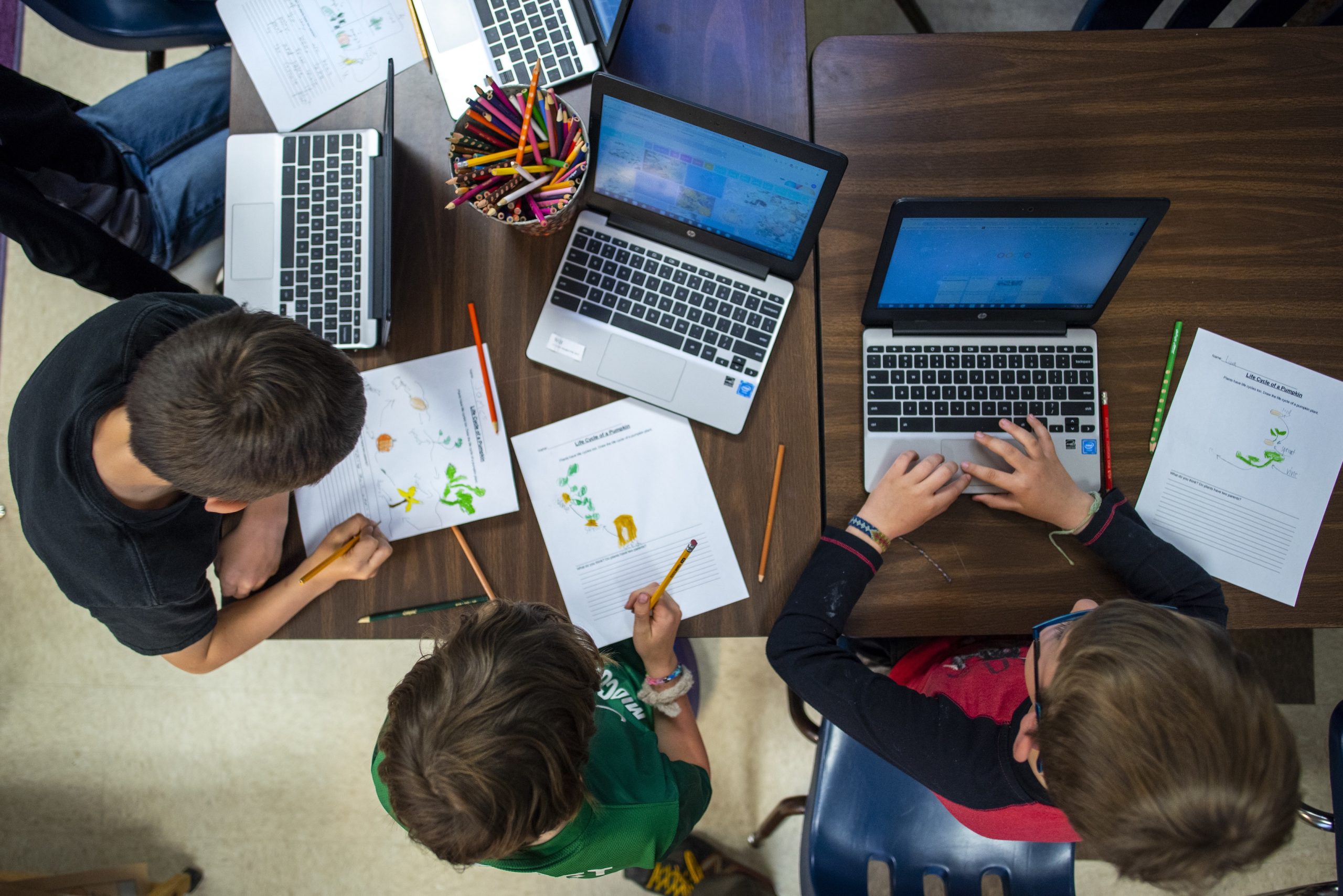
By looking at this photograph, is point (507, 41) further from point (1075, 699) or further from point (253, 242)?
point (1075, 699)

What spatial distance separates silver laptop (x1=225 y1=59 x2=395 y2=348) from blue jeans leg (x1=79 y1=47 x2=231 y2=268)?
32 centimetres

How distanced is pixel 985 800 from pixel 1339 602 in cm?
58

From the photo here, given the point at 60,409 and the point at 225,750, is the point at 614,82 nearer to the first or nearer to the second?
the point at 60,409

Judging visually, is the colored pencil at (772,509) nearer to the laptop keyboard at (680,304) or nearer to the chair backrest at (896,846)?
the laptop keyboard at (680,304)

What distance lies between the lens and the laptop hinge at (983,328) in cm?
110

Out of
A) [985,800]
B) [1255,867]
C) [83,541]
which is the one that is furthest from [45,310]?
[1255,867]

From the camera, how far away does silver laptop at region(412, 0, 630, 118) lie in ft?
3.78

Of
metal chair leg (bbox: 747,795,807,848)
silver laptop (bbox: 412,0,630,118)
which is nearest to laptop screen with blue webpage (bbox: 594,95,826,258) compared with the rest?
silver laptop (bbox: 412,0,630,118)

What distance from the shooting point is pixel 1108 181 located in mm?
1167

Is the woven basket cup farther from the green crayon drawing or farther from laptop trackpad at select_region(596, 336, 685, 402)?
the green crayon drawing

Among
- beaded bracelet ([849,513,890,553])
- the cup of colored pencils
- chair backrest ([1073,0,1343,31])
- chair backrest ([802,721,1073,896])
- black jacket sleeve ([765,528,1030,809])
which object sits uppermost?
chair backrest ([1073,0,1343,31])

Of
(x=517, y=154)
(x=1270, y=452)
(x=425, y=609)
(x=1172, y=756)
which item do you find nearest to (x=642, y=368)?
(x=517, y=154)

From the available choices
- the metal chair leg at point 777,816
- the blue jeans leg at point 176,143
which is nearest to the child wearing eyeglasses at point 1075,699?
the metal chair leg at point 777,816

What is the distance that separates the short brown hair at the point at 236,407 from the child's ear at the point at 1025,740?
923mm
